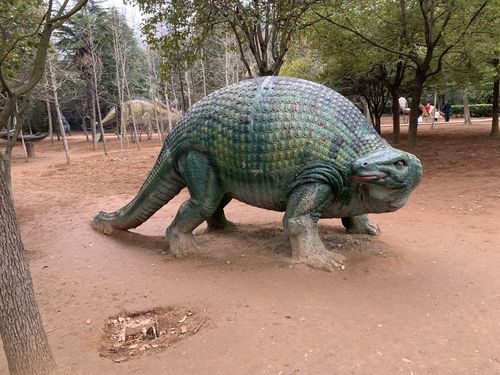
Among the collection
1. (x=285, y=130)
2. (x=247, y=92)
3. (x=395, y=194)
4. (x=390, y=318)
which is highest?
(x=247, y=92)

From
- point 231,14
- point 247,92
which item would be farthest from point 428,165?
point 247,92

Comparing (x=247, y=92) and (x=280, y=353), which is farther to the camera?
(x=247, y=92)

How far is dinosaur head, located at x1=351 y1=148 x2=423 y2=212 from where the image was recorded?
4.30 meters

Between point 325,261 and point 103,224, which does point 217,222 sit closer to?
point 103,224

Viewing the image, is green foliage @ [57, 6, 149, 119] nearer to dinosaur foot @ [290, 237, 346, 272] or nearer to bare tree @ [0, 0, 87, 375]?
dinosaur foot @ [290, 237, 346, 272]

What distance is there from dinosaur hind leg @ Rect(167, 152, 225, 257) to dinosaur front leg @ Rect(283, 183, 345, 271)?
3.11 ft

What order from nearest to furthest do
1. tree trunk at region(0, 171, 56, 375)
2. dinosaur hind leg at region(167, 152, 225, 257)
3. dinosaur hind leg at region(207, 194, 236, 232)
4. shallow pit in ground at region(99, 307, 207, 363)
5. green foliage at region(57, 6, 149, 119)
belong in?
tree trunk at region(0, 171, 56, 375)
shallow pit in ground at region(99, 307, 207, 363)
dinosaur hind leg at region(167, 152, 225, 257)
dinosaur hind leg at region(207, 194, 236, 232)
green foliage at region(57, 6, 149, 119)

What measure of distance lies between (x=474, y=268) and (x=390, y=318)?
162cm

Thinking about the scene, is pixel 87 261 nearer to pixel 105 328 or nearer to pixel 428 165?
pixel 105 328

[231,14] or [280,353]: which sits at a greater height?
[231,14]

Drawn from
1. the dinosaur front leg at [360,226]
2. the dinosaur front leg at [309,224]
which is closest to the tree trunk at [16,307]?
the dinosaur front leg at [309,224]

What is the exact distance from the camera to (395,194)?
14.6 feet

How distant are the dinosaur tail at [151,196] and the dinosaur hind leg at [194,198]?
32 cm

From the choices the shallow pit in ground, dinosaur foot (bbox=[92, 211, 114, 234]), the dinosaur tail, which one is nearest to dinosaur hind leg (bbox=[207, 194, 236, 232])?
the dinosaur tail
